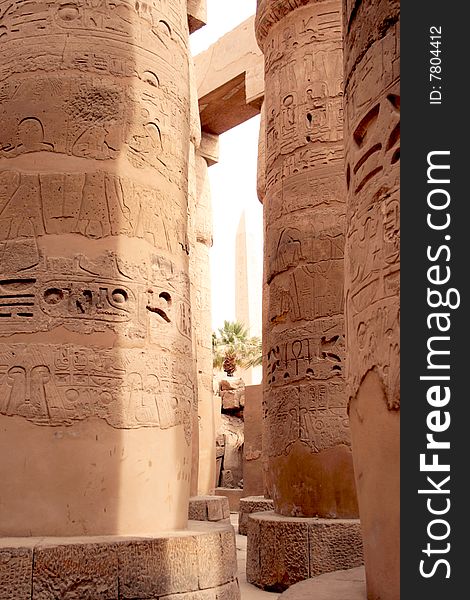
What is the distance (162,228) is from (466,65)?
276cm

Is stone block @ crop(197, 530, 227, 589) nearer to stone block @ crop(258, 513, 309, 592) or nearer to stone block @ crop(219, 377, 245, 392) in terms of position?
stone block @ crop(258, 513, 309, 592)

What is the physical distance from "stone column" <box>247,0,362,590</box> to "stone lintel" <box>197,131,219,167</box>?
708 centimetres

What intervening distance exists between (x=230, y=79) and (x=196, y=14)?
300cm

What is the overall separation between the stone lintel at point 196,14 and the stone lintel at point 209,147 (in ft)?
12.8

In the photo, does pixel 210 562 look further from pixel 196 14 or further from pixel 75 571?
pixel 196 14

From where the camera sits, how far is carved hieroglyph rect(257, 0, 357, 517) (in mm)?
6430

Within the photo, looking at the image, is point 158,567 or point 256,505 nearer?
point 158,567

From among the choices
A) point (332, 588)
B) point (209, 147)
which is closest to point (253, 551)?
point (332, 588)

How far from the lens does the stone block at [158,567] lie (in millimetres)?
3676

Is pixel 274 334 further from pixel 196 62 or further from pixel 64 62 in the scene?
pixel 196 62

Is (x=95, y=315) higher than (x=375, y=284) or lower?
higher

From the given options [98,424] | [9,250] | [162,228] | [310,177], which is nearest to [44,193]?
[9,250]

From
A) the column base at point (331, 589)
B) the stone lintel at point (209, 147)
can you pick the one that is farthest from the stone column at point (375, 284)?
the stone lintel at point (209, 147)

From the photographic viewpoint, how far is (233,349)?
2817 centimetres
